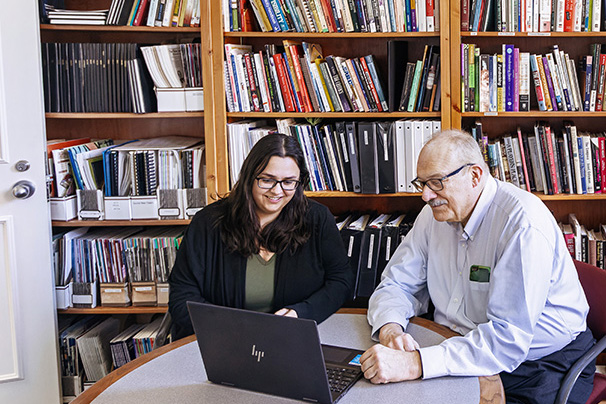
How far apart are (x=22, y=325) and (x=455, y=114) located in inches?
77.6

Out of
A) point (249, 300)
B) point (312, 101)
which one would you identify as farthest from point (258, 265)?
point (312, 101)

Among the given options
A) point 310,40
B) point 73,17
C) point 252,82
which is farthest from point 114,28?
point 310,40

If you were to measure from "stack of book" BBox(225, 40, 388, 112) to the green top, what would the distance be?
3.16ft

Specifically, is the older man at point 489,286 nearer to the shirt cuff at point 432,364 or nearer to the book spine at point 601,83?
the shirt cuff at point 432,364

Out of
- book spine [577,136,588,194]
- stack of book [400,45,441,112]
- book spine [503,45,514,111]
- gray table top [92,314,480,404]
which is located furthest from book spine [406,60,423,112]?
gray table top [92,314,480,404]

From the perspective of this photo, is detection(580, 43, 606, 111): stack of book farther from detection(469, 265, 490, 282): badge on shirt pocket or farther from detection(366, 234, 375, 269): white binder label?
detection(469, 265, 490, 282): badge on shirt pocket

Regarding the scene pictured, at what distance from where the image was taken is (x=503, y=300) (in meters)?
1.75

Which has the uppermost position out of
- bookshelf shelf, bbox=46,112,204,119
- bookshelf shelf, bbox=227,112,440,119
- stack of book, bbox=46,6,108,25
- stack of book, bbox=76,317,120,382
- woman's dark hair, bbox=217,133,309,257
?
stack of book, bbox=46,6,108,25

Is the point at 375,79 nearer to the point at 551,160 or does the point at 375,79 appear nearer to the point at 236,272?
the point at 551,160

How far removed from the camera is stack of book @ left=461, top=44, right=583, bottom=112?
2879 millimetres

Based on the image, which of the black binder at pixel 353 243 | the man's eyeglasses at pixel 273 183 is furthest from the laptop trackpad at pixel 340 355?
the black binder at pixel 353 243

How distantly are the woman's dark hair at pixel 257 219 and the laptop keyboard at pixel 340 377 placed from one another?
0.67 metres

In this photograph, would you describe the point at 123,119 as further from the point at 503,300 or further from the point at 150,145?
the point at 503,300

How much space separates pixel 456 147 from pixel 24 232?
1816 millimetres
